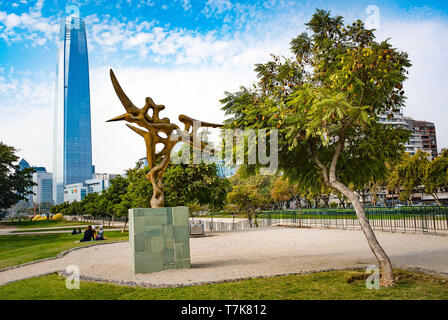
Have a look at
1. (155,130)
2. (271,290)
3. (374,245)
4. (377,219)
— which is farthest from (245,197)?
(271,290)

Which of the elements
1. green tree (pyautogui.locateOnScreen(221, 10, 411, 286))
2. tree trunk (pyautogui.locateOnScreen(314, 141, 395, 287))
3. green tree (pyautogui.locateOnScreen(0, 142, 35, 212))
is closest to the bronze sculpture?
green tree (pyautogui.locateOnScreen(221, 10, 411, 286))

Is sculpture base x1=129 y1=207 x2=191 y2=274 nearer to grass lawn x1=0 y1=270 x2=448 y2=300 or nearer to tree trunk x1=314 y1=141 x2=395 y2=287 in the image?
grass lawn x1=0 y1=270 x2=448 y2=300

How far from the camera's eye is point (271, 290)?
777 centimetres

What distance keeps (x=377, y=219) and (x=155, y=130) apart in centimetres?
1954

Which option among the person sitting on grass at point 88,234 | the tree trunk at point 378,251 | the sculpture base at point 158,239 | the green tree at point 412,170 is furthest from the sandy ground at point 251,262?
the green tree at point 412,170

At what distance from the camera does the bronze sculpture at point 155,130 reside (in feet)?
36.2

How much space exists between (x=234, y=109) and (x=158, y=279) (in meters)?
5.51

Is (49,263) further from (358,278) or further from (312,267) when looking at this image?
(358,278)

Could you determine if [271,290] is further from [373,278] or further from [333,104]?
[333,104]

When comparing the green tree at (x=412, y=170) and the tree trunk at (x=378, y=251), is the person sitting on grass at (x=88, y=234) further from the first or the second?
the green tree at (x=412, y=170)

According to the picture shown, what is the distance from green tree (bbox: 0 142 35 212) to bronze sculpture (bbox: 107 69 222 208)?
3922 centimetres

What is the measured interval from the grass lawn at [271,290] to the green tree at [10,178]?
40.6 m
